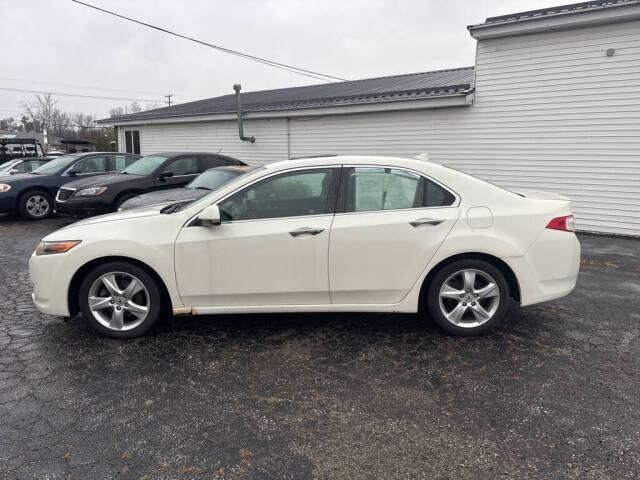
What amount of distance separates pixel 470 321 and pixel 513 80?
7.05 meters

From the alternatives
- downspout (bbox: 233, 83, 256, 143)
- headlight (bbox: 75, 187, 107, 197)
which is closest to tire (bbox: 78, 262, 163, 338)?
headlight (bbox: 75, 187, 107, 197)

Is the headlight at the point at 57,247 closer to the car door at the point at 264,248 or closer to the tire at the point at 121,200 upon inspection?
the car door at the point at 264,248

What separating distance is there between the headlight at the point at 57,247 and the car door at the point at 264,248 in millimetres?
860

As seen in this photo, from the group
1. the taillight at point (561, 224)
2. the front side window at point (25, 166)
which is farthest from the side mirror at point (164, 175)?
the front side window at point (25, 166)

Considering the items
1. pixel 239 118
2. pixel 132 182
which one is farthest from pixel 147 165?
pixel 239 118

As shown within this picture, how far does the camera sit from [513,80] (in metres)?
8.88

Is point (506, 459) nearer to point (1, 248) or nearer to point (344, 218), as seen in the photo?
point (344, 218)

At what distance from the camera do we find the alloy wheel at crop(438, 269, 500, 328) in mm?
3561

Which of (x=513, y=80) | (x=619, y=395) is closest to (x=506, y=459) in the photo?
(x=619, y=395)

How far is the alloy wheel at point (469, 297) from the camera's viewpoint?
356cm

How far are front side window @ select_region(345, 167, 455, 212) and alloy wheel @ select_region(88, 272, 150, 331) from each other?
1835 millimetres

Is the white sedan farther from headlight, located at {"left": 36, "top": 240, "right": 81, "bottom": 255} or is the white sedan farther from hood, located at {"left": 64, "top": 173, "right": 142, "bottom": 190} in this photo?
hood, located at {"left": 64, "top": 173, "right": 142, "bottom": 190}

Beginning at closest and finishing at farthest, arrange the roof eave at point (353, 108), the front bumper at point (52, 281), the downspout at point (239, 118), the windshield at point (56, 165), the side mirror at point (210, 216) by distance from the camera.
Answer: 1. the side mirror at point (210, 216)
2. the front bumper at point (52, 281)
3. the roof eave at point (353, 108)
4. the windshield at point (56, 165)
5. the downspout at point (239, 118)

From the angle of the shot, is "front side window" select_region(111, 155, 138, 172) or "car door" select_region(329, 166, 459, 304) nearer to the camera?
"car door" select_region(329, 166, 459, 304)
